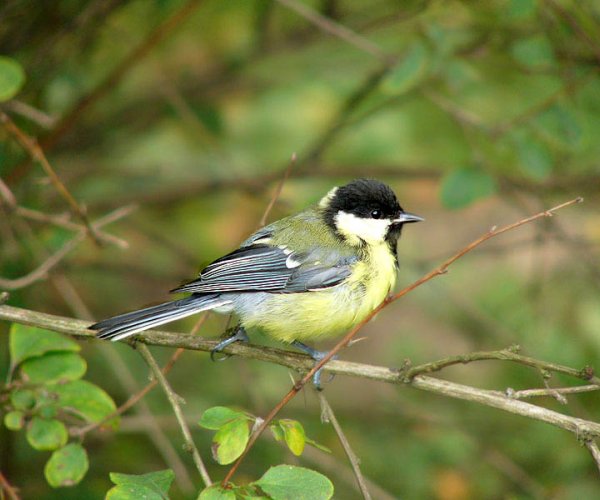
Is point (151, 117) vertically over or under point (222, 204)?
over

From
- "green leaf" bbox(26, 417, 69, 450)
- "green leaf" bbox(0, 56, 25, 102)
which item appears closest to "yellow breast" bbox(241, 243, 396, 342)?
"green leaf" bbox(26, 417, 69, 450)

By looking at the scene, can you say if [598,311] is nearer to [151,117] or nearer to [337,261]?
[337,261]

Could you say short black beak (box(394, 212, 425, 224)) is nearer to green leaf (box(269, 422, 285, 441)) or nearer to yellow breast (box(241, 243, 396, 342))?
yellow breast (box(241, 243, 396, 342))

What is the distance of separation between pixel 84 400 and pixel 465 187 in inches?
62.2

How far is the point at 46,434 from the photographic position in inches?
82.2

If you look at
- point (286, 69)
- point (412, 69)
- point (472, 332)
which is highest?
point (412, 69)

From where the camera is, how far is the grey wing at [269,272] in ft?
8.86

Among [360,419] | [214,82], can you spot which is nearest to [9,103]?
[214,82]

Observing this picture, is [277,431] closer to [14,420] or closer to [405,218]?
[14,420]

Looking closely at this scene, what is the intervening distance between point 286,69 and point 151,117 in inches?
29.8

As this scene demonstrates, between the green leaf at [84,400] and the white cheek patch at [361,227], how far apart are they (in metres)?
1.15

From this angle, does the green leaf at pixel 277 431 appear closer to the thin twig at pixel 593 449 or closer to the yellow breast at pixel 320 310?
the thin twig at pixel 593 449

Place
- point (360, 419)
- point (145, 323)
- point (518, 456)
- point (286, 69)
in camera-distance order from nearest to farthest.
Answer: point (145, 323)
point (518, 456)
point (360, 419)
point (286, 69)

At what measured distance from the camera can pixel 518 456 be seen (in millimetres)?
3643
